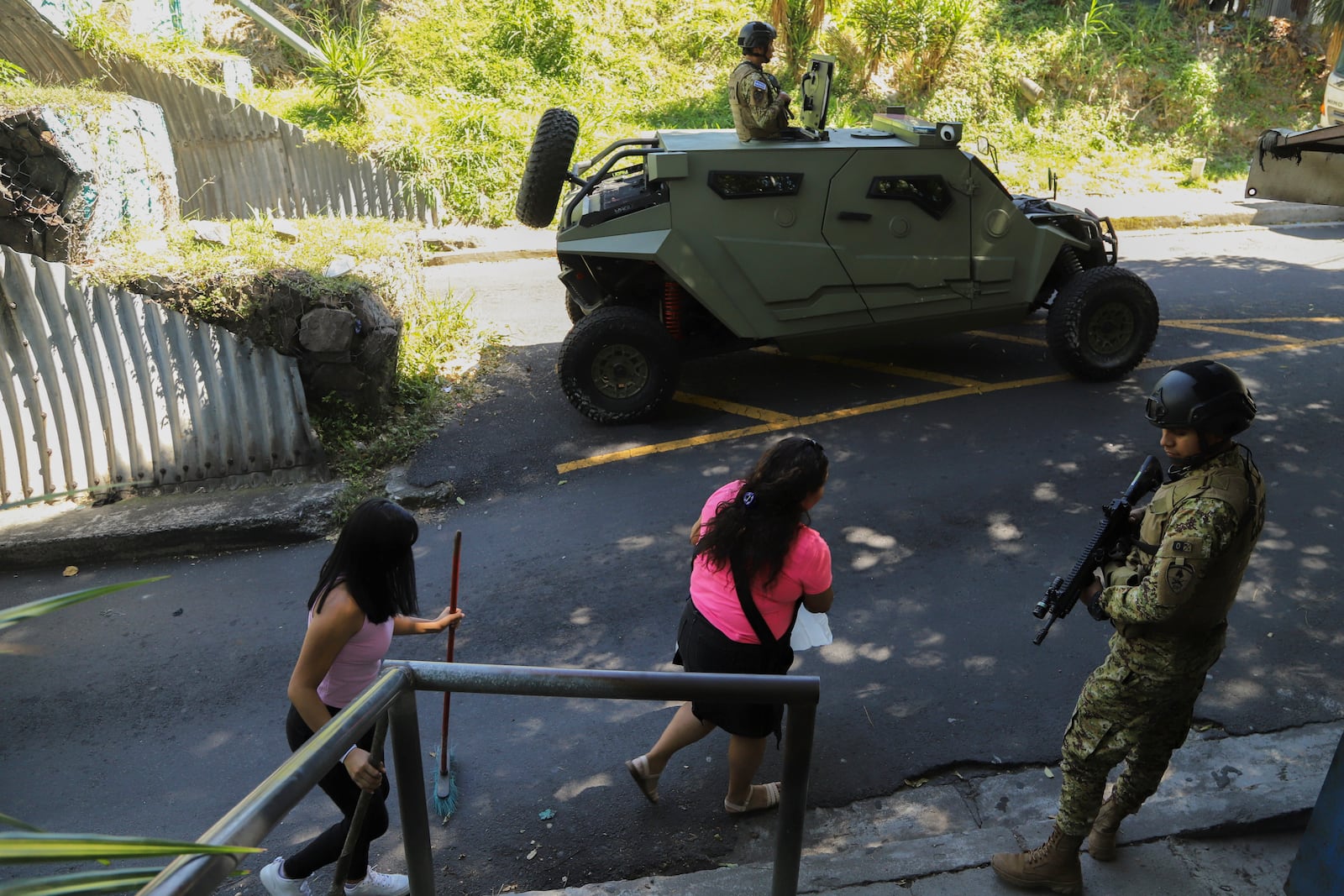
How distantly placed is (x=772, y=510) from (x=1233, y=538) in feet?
4.38

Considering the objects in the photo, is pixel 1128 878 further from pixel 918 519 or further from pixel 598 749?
pixel 918 519

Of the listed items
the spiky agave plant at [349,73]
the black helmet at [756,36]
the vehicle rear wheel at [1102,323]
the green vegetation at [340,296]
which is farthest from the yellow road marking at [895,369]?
the spiky agave plant at [349,73]

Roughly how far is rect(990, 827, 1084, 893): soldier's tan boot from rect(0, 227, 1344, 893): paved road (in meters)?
0.79

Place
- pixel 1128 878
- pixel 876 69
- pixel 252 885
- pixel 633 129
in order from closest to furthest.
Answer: pixel 1128 878
pixel 252 885
pixel 633 129
pixel 876 69

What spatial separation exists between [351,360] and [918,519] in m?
3.91

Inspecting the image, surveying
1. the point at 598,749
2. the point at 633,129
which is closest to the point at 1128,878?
the point at 598,749

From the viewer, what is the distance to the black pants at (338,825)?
10.4ft

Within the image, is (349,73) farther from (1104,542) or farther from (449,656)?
(1104,542)

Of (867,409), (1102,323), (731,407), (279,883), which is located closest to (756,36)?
(731,407)

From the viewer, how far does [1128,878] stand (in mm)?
3330

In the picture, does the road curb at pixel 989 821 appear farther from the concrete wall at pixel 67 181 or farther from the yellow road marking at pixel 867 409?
the concrete wall at pixel 67 181

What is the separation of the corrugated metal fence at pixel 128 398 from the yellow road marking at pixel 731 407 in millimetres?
2752

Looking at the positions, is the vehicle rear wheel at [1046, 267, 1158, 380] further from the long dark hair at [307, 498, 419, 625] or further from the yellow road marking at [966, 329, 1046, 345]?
the long dark hair at [307, 498, 419, 625]

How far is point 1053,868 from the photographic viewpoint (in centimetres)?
323
